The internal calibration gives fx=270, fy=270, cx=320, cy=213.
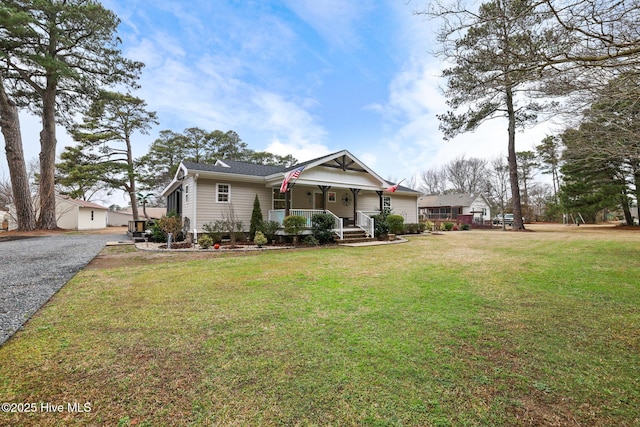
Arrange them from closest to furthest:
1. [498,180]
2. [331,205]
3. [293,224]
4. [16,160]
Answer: [293,224] → [331,205] → [16,160] → [498,180]

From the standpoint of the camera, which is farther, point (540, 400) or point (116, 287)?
point (116, 287)

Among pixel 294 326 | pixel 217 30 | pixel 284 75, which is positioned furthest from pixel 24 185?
pixel 294 326

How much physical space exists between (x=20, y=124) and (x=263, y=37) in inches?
689

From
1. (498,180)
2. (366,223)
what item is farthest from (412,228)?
(498,180)

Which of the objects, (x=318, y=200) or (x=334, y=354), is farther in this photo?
(x=318, y=200)

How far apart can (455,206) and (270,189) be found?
105 feet

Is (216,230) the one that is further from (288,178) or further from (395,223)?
(395,223)

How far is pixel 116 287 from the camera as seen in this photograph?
514 centimetres

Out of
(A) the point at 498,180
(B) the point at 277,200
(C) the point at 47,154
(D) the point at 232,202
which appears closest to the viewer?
(D) the point at 232,202

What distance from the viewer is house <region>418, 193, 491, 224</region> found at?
37344mm

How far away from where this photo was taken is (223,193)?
42.2 ft

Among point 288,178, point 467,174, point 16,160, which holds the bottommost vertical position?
point 288,178

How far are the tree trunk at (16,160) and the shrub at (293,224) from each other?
712 inches

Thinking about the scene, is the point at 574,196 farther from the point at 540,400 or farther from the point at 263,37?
the point at 540,400
